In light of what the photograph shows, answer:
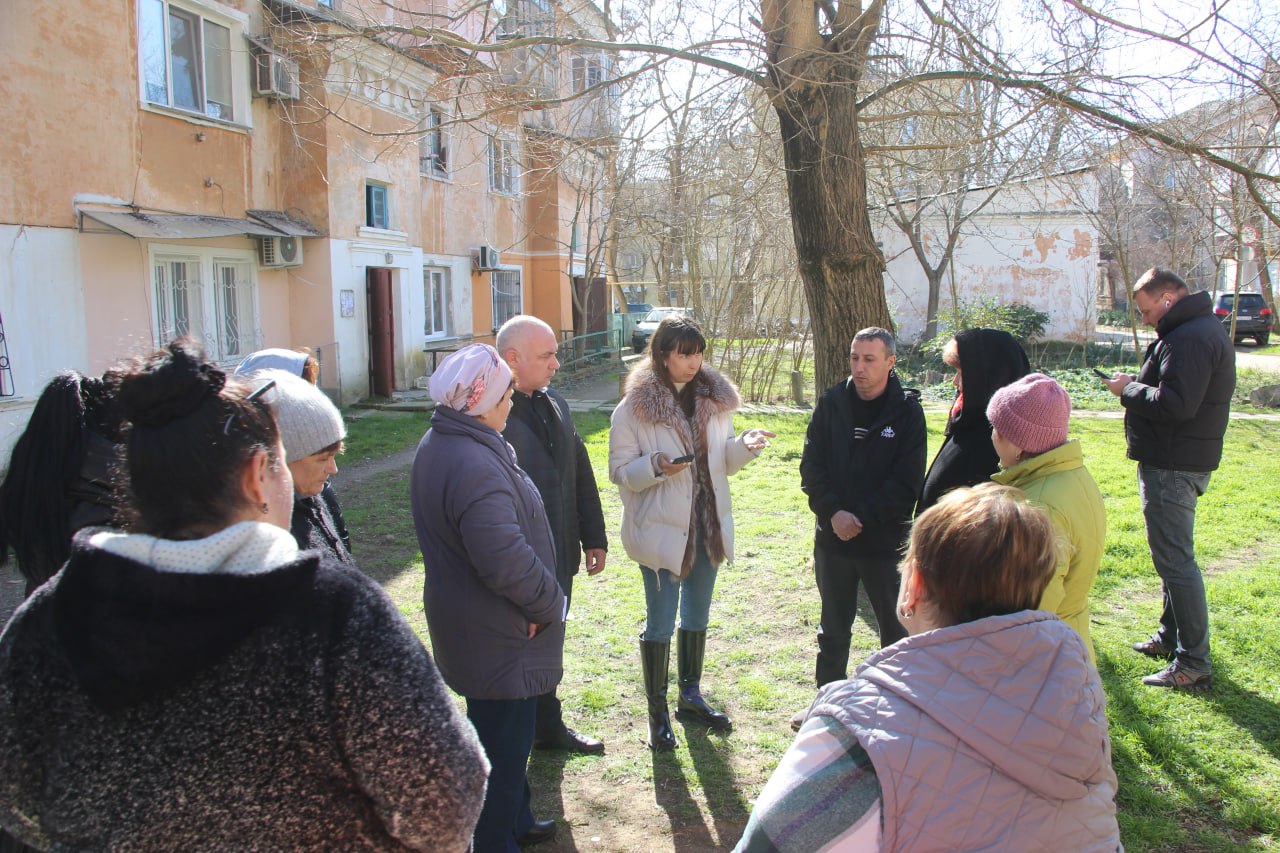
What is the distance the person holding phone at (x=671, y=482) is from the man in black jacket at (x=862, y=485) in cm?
34

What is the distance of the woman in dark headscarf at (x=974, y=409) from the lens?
3.60m

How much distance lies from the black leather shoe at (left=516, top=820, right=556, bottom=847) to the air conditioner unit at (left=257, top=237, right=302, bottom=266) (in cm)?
1175

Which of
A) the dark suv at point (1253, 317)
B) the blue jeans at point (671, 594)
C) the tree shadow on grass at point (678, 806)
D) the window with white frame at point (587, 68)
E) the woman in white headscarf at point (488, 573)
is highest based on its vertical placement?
the window with white frame at point (587, 68)

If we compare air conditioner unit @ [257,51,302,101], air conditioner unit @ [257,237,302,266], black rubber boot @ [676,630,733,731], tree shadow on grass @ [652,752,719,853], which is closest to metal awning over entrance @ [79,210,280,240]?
air conditioner unit @ [257,237,302,266]

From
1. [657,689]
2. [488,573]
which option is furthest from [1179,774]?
[488,573]

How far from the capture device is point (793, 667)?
4695 mm

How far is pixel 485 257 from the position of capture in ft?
62.2

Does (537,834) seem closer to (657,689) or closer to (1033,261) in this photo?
(657,689)

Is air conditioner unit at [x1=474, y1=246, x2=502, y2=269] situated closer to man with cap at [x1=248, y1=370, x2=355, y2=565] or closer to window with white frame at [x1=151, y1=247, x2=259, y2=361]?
window with white frame at [x1=151, y1=247, x2=259, y2=361]

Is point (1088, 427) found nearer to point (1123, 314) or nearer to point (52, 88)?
point (52, 88)

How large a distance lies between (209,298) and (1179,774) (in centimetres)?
1232

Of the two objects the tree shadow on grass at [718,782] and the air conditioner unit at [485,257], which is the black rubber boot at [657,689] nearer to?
the tree shadow on grass at [718,782]

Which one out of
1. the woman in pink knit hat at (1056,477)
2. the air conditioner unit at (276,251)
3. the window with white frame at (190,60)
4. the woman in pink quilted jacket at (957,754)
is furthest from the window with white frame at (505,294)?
the woman in pink quilted jacket at (957,754)

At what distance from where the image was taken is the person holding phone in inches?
151
